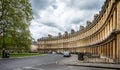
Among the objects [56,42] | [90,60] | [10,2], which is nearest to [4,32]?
[10,2]

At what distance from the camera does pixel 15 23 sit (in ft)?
172

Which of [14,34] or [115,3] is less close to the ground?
[115,3]

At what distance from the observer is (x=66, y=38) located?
6462 inches

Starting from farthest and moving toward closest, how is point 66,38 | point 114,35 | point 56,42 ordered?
point 56,42 → point 66,38 → point 114,35

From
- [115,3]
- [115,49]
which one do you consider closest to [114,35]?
[115,49]

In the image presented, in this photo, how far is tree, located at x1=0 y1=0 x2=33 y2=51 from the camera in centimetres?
5262

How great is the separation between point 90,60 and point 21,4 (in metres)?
24.0

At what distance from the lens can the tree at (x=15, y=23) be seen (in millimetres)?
52625

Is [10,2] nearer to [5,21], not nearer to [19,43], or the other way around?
[5,21]

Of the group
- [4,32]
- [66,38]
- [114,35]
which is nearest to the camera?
[114,35]

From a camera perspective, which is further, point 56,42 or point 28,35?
point 56,42

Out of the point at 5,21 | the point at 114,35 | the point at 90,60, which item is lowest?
the point at 90,60

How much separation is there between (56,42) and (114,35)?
153 metres

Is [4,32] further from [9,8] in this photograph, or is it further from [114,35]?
[114,35]
